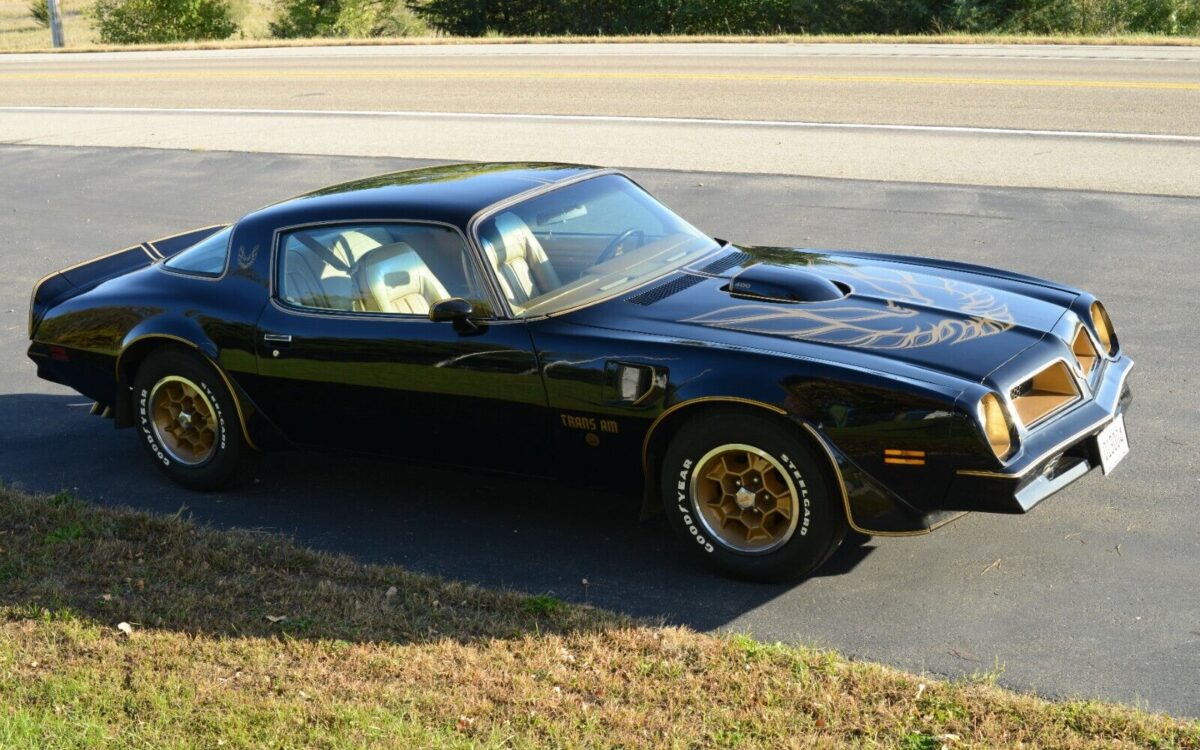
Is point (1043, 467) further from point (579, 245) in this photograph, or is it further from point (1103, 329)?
point (579, 245)

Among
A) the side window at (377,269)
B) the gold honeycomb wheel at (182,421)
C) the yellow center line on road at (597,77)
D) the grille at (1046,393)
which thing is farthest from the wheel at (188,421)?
the yellow center line on road at (597,77)

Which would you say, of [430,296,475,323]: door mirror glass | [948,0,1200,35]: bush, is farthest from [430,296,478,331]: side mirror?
[948,0,1200,35]: bush

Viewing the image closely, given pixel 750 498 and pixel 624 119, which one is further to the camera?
pixel 624 119

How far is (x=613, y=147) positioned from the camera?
15422 mm

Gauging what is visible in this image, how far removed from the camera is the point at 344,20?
42281mm

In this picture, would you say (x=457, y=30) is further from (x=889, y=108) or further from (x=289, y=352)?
(x=289, y=352)

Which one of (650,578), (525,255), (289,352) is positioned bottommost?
(650,578)

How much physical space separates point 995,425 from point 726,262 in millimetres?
1731

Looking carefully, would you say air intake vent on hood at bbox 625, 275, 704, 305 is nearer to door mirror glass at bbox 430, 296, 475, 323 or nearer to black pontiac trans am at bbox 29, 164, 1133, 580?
black pontiac trans am at bbox 29, 164, 1133, 580

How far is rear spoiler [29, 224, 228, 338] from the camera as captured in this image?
700 cm

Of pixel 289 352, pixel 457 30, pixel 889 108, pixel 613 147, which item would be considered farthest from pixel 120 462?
pixel 457 30

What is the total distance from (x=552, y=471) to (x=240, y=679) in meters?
1.54

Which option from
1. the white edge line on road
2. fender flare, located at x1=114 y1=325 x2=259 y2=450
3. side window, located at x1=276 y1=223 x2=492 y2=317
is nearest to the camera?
side window, located at x1=276 y1=223 x2=492 y2=317

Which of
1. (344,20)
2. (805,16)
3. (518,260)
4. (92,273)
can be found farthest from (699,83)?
(344,20)
